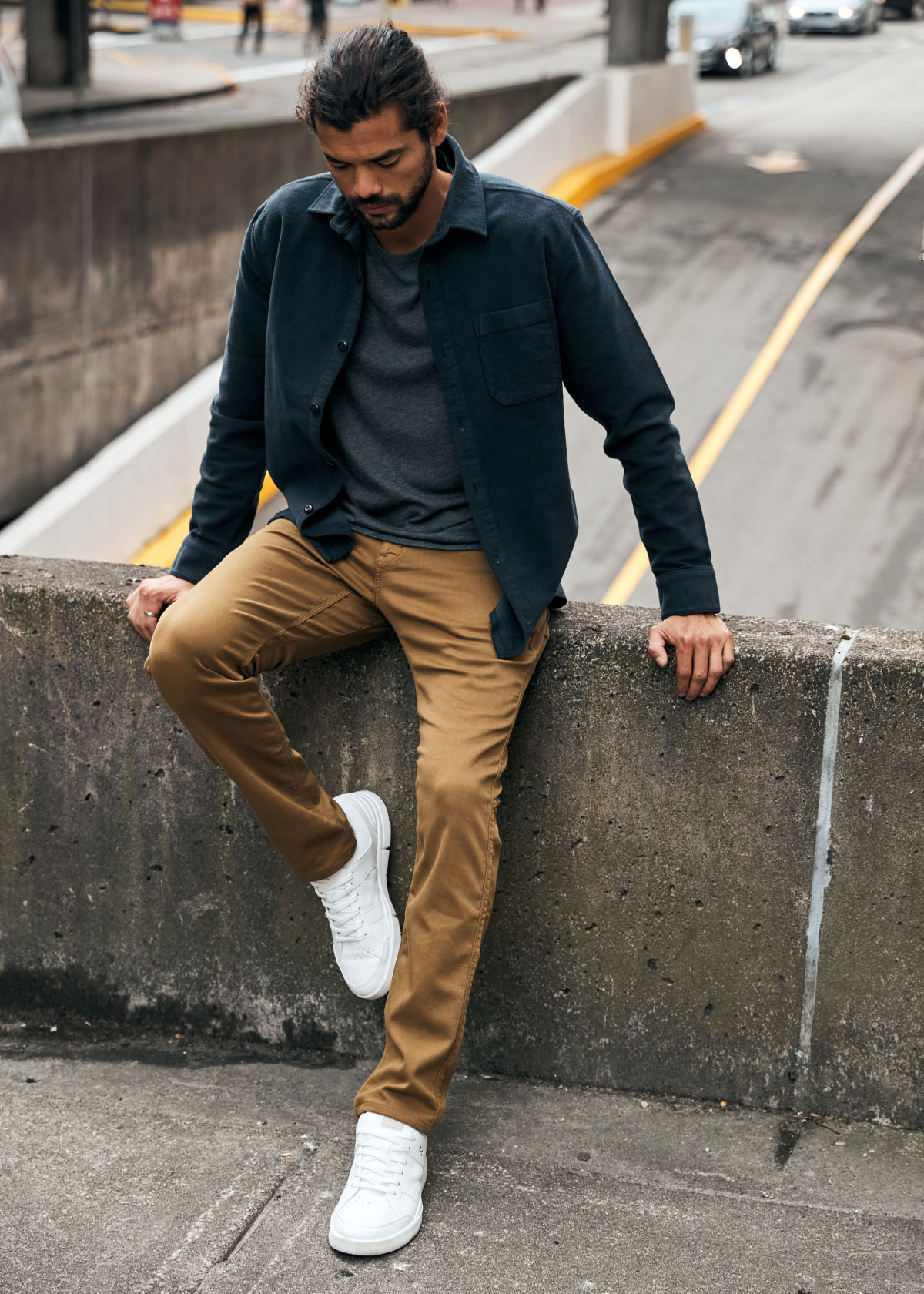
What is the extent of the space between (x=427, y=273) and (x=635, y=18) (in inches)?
698

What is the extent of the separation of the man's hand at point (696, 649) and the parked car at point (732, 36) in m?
30.2

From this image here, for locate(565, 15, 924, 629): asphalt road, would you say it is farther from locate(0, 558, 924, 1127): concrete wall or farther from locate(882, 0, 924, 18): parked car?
locate(882, 0, 924, 18): parked car

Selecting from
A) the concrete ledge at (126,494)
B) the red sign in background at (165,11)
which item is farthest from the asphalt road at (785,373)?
the red sign in background at (165,11)

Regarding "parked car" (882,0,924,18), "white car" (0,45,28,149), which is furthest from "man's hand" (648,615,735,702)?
"parked car" (882,0,924,18)

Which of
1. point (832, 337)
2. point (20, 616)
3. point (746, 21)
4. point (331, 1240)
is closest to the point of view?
point (331, 1240)

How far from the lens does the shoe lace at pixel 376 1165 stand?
9.12 ft

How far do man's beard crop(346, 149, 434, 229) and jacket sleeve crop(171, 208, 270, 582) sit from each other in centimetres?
38

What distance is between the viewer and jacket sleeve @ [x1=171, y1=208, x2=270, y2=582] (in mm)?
3191

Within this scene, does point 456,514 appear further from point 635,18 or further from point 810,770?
point 635,18

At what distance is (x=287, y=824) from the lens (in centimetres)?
307

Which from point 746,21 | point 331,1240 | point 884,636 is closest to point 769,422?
point 884,636

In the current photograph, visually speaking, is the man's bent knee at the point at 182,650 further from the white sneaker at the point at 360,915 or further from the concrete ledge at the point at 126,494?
the concrete ledge at the point at 126,494

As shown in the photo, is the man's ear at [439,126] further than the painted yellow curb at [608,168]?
No

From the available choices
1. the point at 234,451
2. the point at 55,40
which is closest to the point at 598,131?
the point at 55,40
